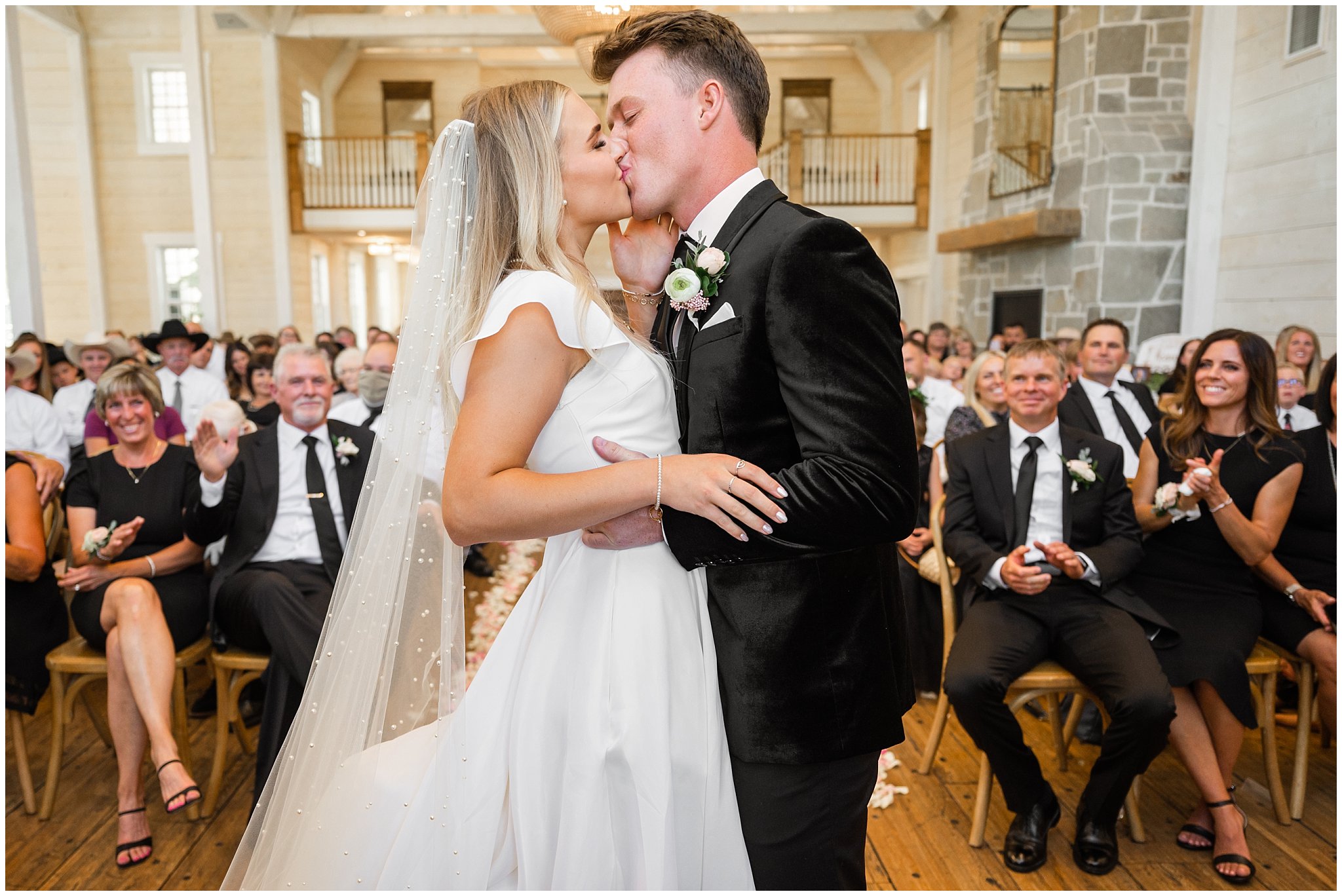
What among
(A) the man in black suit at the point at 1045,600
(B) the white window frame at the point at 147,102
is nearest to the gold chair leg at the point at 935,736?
(A) the man in black suit at the point at 1045,600

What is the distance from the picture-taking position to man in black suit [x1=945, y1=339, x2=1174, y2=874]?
9.07 ft

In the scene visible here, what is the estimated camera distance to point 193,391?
283 inches

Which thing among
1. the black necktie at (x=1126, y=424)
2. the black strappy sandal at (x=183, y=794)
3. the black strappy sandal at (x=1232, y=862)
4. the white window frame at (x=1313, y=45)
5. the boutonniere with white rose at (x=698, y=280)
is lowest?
the black strappy sandal at (x=1232, y=862)

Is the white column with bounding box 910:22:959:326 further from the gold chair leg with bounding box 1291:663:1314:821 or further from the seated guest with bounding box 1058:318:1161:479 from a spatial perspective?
the gold chair leg with bounding box 1291:663:1314:821

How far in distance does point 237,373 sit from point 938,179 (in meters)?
9.99

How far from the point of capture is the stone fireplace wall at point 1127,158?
855 centimetres

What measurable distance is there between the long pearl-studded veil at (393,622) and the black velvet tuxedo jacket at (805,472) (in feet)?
1.64

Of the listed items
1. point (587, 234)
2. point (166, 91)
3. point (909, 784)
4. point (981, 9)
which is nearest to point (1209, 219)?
point (981, 9)

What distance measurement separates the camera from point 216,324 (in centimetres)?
1220

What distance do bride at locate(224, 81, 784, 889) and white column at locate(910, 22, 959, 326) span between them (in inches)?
478

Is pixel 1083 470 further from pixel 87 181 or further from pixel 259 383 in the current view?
pixel 87 181

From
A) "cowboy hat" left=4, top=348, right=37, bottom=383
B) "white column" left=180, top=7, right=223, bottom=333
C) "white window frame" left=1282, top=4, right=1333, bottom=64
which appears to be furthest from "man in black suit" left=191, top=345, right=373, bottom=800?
"white column" left=180, top=7, right=223, bottom=333

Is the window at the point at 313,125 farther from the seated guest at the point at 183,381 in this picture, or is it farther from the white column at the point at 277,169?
the seated guest at the point at 183,381

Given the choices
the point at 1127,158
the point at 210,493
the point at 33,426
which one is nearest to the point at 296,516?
the point at 210,493
